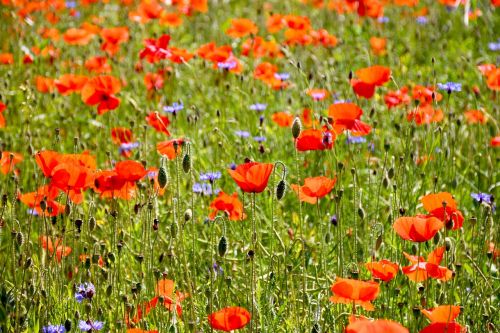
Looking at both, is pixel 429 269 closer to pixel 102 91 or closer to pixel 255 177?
pixel 255 177

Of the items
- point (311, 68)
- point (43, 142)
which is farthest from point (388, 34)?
point (43, 142)

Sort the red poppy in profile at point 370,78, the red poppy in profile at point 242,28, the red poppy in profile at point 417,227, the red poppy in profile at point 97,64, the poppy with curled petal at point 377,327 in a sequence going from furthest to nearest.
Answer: the red poppy in profile at point 242,28, the red poppy in profile at point 97,64, the red poppy in profile at point 370,78, the red poppy in profile at point 417,227, the poppy with curled petal at point 377,327

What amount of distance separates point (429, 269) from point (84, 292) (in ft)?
3.46

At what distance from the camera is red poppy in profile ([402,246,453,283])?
2377mm

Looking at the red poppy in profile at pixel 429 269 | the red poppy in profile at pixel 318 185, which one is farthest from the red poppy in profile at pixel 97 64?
the red poppy in profile at pixel 429 269

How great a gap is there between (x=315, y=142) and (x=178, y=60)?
1274 mm

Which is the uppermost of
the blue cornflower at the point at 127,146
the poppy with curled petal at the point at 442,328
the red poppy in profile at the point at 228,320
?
the poppy with curled petal at the point at 442,328

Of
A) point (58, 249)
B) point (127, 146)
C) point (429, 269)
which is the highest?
point (429, 269)

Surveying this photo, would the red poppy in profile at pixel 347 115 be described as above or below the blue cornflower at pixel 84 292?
above

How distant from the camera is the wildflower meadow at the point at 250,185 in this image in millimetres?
2609

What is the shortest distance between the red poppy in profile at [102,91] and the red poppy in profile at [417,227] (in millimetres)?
1619

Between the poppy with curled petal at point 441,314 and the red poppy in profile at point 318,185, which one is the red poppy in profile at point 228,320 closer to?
the poppy with curled petal at point 441,314

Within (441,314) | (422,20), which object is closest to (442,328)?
(441,314)

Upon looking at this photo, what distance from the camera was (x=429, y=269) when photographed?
237cm
